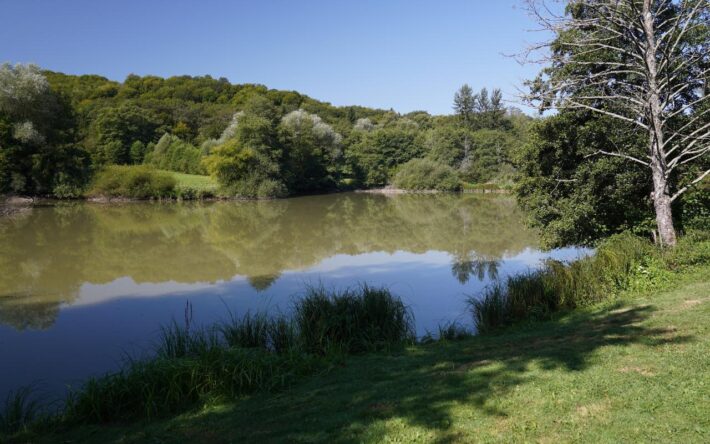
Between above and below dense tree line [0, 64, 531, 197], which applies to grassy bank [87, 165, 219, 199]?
below

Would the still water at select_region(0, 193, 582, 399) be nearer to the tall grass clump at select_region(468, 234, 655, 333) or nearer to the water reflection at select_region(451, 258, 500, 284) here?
the water reflection at select_region(451, 258, 500, 284)

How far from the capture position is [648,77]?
9977 millimetres

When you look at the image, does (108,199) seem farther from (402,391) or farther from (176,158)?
(402,391)

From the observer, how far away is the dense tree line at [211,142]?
34438 mm

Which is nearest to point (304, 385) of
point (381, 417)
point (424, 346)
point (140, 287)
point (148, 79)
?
point (381, 417)

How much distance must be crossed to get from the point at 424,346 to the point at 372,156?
173 ft

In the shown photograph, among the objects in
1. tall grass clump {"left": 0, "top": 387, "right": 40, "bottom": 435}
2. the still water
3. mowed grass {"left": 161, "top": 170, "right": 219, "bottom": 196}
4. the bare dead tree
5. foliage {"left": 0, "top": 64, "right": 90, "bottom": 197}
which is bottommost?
tall grass clump {"left": 0, "top": 387, "right": 40, "bottom": 435}

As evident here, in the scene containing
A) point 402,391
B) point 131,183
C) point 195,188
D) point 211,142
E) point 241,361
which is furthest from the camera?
point 211,142

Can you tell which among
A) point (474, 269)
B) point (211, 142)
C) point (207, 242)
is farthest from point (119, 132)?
point (474, 269)

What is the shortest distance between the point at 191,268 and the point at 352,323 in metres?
9.26

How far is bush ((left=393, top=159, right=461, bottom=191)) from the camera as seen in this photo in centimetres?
5325

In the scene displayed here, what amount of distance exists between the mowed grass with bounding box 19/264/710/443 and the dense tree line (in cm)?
2754

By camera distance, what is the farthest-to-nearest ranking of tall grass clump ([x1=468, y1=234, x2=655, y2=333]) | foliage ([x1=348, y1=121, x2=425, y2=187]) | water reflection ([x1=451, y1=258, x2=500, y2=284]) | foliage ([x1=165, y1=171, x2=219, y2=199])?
1. foliage ([x1=348, y1=121, x2=425, y2=187])
2. foliage ([x1=165, y1=171, x2=219, y2=199])
3. water reflection ([x1=451, y1=258, x2=500, y2=284])
4. tall grass clump ([x1=468, y1=234, x2=655, y2=333])

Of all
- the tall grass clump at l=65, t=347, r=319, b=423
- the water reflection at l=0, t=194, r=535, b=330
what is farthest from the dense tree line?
the tall grass clump at l=65, t=347, r=319, b=423
